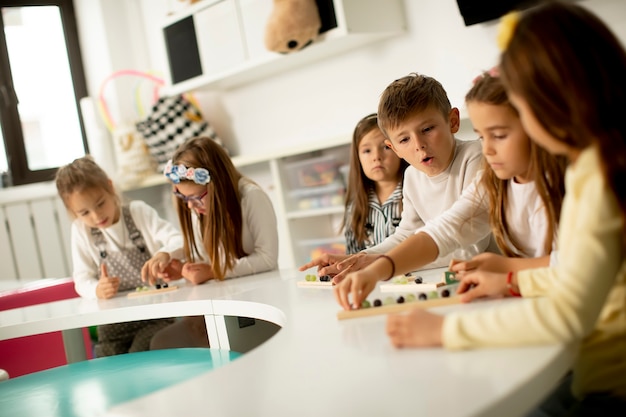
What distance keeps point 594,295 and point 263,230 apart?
5.39 ft

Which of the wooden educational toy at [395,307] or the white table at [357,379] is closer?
the white table at [357,379]

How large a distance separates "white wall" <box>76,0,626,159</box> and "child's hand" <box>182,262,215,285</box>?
1.51m

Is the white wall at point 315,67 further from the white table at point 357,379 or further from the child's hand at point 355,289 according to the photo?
the white table at point 357,379

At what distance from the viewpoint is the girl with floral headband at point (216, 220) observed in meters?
2.38

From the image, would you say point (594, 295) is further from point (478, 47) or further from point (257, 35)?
point (257, 35)

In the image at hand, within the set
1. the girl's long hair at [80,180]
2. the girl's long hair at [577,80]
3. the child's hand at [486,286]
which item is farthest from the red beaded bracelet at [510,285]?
the girl's long hair at [80,180]

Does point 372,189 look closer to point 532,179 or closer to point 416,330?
point 532,179

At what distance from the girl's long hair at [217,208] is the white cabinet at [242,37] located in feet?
4.62

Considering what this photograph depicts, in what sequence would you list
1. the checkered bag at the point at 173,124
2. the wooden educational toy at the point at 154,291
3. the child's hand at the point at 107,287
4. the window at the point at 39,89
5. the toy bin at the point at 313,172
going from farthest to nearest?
1. the window at the point at 39,89
2. the checkered bag at the point at 173,124
3. the toy bin at the point at 313,172
4. the child's hand at the point at 107,287
5. the wooden educational toy at the point at 154,291

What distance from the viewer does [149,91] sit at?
5324mm

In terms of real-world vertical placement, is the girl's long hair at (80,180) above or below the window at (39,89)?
below

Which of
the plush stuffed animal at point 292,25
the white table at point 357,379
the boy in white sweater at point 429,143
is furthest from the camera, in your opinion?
the plush stuffed animal at point 292,25

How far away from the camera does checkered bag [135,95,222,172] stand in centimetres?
482

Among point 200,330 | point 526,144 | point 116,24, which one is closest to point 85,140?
point 116,24
